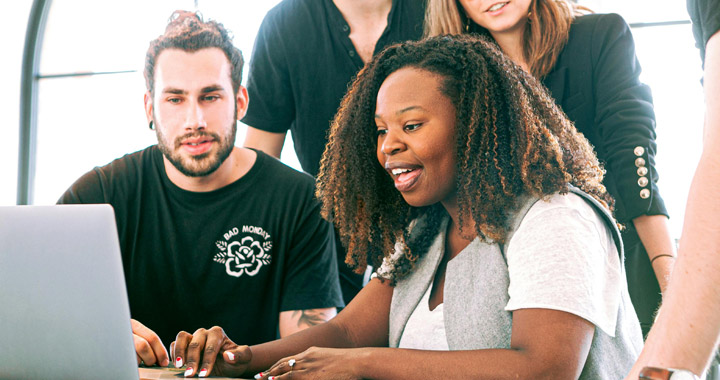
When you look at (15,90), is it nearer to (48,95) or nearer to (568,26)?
(48,95)

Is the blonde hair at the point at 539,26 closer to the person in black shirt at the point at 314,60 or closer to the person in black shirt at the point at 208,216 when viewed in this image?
the person in black shirt at the point at 314,60

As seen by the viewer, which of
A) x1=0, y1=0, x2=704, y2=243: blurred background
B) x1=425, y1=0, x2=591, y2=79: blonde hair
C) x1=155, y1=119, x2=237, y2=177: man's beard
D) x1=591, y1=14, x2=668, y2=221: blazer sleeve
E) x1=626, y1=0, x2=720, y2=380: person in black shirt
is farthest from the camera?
x1=0, y1=0, x2=704, y2=243: blurred background

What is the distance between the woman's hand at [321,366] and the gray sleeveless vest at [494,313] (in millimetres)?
208

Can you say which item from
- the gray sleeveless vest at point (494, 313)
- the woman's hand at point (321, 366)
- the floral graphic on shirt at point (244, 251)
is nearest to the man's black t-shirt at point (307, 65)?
the floral graphic on shirt at point (244, 251)

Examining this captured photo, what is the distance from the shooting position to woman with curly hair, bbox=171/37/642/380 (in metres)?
1.08

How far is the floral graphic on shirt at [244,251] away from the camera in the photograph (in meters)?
1.83

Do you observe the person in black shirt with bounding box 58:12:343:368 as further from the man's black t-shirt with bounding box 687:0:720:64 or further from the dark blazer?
the man's black t-shirt with bounding box 687:0:720:64

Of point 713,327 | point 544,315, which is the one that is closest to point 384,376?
point 544,315

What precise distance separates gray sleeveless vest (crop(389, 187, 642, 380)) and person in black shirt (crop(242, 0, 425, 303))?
802mm

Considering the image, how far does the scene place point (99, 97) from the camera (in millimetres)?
5340

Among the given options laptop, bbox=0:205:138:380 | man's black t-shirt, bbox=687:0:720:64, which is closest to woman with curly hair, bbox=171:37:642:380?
laptop, bbox=0:205:138:380

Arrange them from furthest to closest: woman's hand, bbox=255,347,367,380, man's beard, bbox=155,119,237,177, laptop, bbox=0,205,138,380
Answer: man's beard, bbox=155,119,237,177
woman's hand, bbox=255,347,367,380
laptop, bbox=0,205,138,380

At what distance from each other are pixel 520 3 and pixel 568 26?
0.13 metres

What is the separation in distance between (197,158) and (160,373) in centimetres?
81
